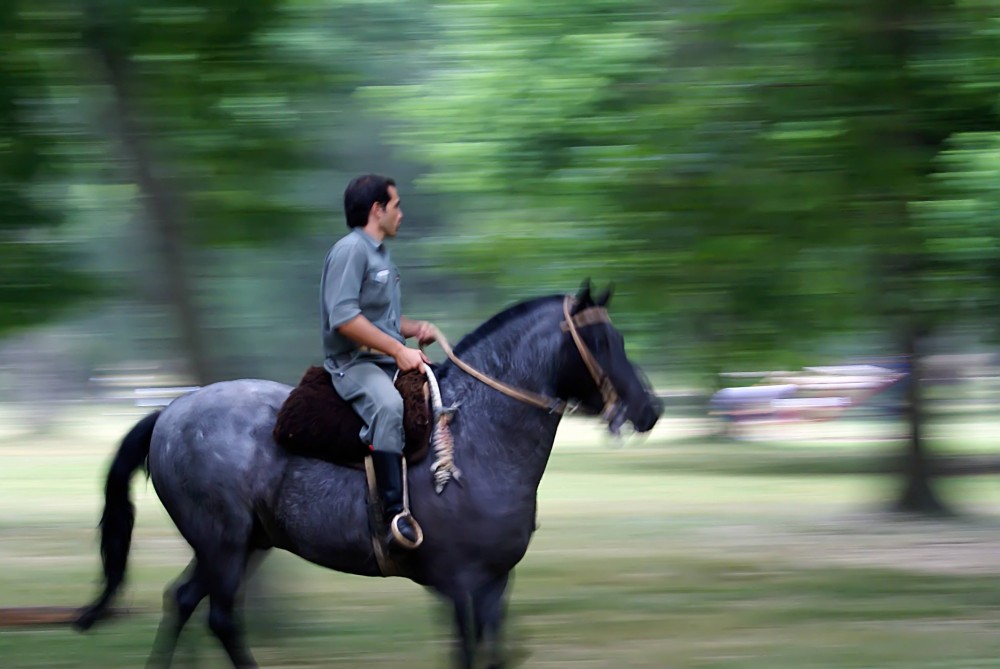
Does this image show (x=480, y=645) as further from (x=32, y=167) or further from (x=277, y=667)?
(x=32, y=167)

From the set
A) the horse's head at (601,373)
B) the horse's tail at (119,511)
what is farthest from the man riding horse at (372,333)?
the horse's tail at (119,511)

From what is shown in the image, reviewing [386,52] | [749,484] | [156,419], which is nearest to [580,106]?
[386,52]

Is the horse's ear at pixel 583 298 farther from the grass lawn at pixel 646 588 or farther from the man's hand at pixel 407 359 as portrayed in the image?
the man's hand at pixel 407 359

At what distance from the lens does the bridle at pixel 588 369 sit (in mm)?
6359

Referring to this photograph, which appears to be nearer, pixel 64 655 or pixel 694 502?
pixel 64 655

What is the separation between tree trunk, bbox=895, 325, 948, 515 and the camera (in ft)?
52.3

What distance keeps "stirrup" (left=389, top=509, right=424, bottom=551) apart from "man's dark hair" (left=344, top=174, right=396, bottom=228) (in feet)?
4.70

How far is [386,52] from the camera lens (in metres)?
11.3

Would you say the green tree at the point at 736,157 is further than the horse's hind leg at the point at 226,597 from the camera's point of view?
Yes

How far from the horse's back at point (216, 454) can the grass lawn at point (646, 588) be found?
31.1 inches

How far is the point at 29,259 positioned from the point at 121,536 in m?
3.14

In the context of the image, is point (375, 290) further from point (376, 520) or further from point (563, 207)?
point (563, 207)

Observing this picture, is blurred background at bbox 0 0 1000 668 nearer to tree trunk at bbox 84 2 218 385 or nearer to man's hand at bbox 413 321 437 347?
tree trunk at bbox 84 2 218 385

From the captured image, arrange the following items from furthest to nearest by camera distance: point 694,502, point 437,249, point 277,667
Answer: point 694,502, point 437,249, point 277,667
